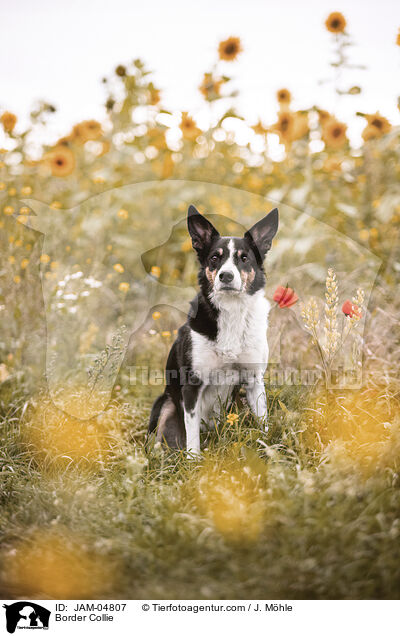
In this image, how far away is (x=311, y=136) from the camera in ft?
14.2

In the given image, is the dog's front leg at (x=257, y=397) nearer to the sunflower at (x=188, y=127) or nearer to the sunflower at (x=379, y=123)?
the sunflower at (x=379, y=123)

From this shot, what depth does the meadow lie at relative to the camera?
6.37 feet

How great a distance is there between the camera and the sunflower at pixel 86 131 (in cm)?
443

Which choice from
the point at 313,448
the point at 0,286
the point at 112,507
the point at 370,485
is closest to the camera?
the point at 370,485

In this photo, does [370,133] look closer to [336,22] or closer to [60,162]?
[336,22]

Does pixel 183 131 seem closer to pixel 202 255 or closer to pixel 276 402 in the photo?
pixel 202 255

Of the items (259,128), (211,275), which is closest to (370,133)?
(259,128)

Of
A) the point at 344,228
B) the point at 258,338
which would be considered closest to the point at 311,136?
the point at 344,228

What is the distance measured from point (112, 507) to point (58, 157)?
10.2 ft

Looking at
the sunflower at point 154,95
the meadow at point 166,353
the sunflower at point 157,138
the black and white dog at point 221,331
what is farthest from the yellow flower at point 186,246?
the black and white dog at point 221,331

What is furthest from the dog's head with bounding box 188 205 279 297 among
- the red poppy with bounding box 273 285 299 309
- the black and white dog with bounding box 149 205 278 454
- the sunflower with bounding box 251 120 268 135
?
the sunflower with bounding box 251 120 268 135

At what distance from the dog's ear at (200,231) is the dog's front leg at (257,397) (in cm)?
83

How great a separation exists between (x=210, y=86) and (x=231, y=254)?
2212 mm

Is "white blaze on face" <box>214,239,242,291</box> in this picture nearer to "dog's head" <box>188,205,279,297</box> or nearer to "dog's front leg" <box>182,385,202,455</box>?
"dog's head" <box>188,205,279,297</box>
